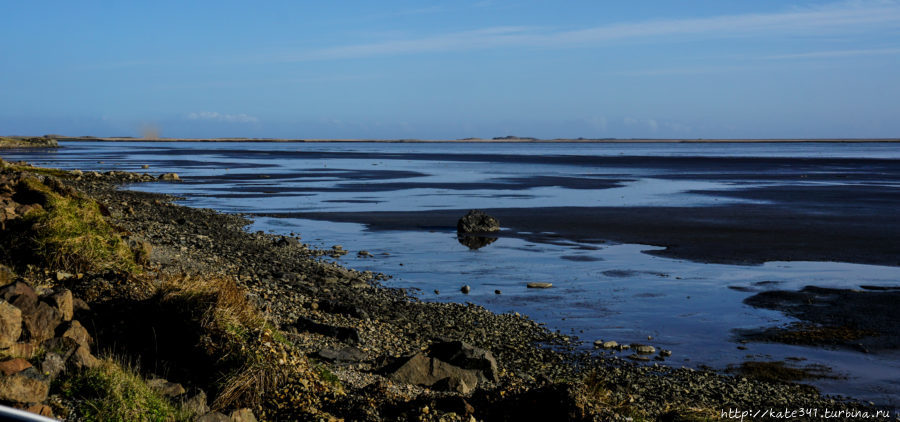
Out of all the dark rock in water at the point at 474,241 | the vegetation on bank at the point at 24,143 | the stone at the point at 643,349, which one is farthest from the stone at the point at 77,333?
the vegetation on bank at the point at 24,143

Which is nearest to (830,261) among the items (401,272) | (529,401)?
Answer: (401,272)

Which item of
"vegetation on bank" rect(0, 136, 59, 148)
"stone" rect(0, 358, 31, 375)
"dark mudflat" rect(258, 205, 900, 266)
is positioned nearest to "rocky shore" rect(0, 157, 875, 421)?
"stone" rect(0, 358, 31, 375)

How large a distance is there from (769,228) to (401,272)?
1513 centimetres

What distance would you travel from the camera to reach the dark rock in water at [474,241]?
2336cm

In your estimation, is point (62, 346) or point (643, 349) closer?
point (62, 346)

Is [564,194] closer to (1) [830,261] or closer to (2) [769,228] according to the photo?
(2) [769,228]

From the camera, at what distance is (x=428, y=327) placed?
13203 mm

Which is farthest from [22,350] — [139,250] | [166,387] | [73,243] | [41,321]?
[139,250]

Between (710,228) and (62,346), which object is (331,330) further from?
(710,228)

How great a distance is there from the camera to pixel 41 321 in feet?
28.1

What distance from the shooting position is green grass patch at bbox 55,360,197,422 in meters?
7.10

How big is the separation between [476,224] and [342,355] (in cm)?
1607

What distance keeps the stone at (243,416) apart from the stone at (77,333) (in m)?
2.23

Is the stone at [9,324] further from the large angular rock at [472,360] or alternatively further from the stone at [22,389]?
the large angular rock at [472,360]
